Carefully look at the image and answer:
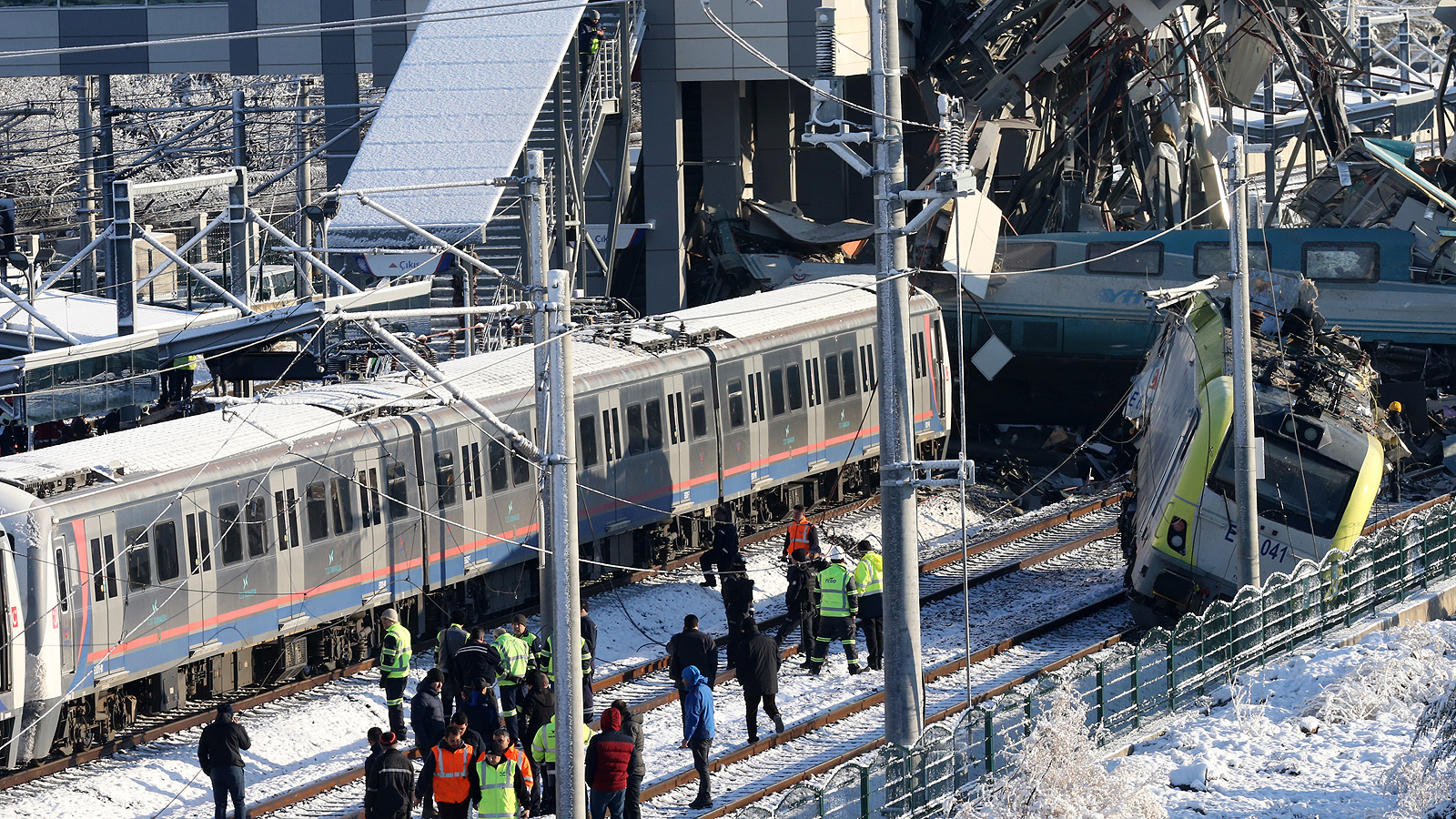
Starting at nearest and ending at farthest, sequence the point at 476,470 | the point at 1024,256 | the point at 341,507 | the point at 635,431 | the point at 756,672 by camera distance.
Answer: the point at 756,672 < the point at 341,507 < the point at 476,470 < the point at 635,431 < the point at 1024,256

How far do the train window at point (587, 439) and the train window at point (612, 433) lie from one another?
19cm

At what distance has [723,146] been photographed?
43.2m

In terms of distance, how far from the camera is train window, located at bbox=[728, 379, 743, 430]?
27172mm

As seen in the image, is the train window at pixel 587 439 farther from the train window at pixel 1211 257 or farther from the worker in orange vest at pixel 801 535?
the train window at pixel 1211 257

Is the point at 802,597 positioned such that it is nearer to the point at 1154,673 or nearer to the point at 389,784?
the point at 1154,673

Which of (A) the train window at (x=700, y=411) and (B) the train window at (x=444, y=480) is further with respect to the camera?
(A) the train window at (x=700, y=411)

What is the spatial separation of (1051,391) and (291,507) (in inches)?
813

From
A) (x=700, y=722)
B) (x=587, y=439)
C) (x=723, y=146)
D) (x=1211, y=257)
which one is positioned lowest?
(x=700, y=722)

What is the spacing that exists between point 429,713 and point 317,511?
4.34 meters

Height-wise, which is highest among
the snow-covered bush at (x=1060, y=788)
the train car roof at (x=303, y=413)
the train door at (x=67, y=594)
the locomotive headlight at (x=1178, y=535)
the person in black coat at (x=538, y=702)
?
the train car roof at (x=303, y=413)

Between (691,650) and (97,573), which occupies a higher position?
(97,573)

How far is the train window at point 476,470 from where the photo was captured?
22.7 meters

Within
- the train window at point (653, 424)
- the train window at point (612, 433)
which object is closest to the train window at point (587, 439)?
the train window at point (612, 433)

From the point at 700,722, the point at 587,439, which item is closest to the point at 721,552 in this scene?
the point at 587,439
